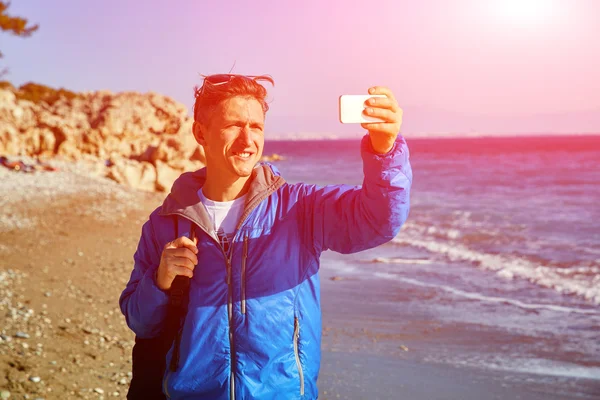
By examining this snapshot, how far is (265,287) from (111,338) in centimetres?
498

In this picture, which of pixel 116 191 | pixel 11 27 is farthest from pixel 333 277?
pixel 11 27

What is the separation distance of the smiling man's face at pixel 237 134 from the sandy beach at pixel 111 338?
12.4 feet

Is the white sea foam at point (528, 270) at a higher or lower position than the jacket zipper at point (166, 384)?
lower

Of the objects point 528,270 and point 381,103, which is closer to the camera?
point 381,103

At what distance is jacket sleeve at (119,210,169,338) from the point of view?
2.58 m

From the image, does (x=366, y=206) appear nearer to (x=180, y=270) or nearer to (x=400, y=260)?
(x=180, y=270)

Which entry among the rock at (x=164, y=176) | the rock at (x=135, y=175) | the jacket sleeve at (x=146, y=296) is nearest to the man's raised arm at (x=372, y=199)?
the jacket sleeve at (x=146, y=296)

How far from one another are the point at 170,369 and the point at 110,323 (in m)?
5.19

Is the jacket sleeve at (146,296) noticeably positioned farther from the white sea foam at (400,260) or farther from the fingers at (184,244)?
the white sea foam at (400,260)

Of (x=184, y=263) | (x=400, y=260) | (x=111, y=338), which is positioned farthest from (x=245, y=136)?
(x=400, y=260)

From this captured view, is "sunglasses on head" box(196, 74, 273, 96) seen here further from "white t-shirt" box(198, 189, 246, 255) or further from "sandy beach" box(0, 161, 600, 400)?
"sandy beach" box(0, 161, 600, 400)

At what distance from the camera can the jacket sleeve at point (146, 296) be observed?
2.58 metres

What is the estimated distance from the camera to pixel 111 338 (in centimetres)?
689

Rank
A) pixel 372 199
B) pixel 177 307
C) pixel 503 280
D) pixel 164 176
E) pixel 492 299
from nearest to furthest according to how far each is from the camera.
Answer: pixel 372 199 < pixel 177 307 < pixel 492 299 < pixel 503 280 < pixel 164 176
